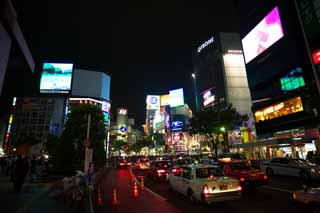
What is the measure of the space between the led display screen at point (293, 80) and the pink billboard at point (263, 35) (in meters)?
8.07

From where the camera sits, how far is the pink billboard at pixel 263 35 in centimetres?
3866

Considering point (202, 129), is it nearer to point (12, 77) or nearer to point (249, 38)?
point (12, 77)

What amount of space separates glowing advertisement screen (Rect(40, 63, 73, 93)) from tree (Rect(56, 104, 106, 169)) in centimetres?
3830

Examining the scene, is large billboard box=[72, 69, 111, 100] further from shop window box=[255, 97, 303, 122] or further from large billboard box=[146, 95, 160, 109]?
shop window box=[255, 97, 303, 122]

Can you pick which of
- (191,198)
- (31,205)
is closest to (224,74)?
(191,198)

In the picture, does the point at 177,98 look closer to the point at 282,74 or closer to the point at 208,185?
the point at 282,74

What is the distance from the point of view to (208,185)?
7.48 metres

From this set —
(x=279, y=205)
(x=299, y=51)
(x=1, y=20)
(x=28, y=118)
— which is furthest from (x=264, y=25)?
(x=28, y=118)

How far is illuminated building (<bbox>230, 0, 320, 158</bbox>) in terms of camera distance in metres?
28.9

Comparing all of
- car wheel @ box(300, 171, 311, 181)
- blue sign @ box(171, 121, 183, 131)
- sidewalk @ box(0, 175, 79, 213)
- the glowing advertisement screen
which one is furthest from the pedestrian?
blue sign @ box(171, 121, 183, 131)

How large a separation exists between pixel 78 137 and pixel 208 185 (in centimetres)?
2007

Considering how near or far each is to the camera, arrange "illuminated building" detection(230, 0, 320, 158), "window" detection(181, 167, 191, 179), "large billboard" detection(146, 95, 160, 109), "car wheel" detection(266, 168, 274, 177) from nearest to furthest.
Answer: "window" detection(181, 167, 191, 179) → "car wheel" detection(266, 168, 274, 177) → "illuminated building" detection(230, 0, 320, 158) → "large billboard" detection(146, 95, 160, 109)

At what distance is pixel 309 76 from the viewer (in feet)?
101

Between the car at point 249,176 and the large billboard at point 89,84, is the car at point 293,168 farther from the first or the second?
the large billboard at point 89,84
